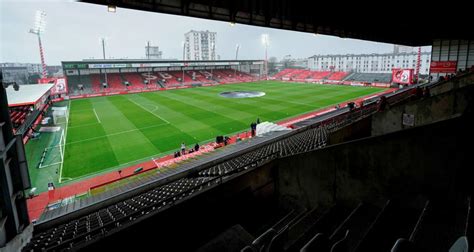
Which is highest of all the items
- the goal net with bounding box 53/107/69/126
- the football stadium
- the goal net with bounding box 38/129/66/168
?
the football stadium

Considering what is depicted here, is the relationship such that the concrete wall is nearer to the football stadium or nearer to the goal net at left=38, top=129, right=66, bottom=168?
the football stadium

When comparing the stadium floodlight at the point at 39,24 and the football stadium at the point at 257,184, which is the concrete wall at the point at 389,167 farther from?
the stadium floodlight at the point at 39,24

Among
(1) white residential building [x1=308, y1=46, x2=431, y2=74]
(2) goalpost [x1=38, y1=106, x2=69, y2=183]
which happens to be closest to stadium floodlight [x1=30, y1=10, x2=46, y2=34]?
(2) goalpost [x1=38, y1=106, x2=69, y2=183]

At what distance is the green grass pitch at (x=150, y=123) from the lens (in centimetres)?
1731

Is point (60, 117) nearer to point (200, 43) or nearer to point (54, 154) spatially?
point (54, 154)

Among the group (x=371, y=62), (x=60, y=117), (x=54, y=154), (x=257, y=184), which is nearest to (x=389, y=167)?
(x=257, y=184)

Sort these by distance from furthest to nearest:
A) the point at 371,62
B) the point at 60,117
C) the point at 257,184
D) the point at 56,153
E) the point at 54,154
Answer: the point at 371,62 < the point at 60,117 < the point at 56,153 < the point at 54,154 < the point at 257,184

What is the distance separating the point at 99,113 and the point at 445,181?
32.4 m

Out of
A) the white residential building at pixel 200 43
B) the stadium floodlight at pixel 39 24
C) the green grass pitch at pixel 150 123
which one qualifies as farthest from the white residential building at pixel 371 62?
the stadium floodlight at pixel 39 24

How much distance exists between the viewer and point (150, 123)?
24891 millimetres

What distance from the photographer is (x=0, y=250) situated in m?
4.11

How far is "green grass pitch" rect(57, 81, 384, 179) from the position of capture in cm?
1731

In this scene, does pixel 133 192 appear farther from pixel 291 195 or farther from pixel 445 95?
pixel 445 95

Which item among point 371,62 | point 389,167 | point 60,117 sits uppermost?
point 371,62
